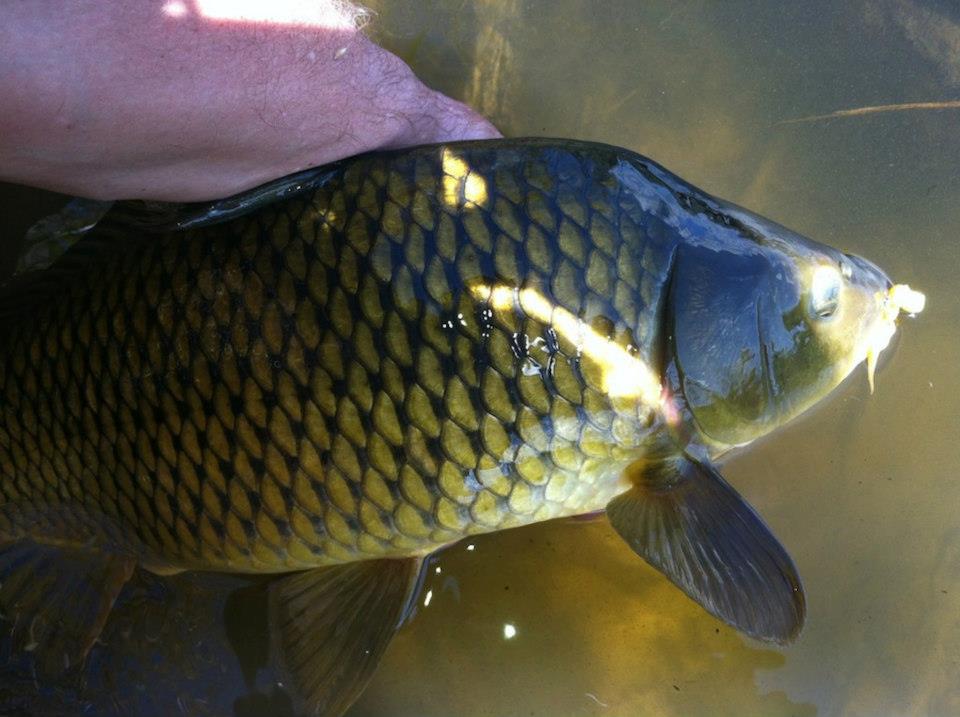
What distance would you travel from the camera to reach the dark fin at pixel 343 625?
165 cm

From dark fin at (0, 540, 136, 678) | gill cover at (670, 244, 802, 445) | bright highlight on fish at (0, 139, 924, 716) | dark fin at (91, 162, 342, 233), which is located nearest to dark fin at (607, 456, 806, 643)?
bright highlight on fish at (0, 139, 924, 716)

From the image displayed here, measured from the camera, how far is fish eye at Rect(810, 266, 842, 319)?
4.78 feet

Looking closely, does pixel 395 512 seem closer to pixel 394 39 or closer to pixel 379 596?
pixel 379 596

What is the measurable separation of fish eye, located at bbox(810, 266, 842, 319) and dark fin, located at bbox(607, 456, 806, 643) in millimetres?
330

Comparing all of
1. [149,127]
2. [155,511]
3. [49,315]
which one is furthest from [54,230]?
[155,511]

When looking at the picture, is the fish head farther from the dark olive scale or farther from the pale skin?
A: the pale skin

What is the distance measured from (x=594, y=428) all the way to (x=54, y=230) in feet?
3.66

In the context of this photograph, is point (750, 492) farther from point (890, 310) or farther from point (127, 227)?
point (127, 227)

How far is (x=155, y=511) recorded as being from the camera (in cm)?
157

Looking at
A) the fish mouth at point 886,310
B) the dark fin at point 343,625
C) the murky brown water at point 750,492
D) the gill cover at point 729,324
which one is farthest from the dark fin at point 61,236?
the fish mouth at point 886,310

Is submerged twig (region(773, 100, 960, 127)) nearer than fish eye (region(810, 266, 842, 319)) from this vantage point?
No

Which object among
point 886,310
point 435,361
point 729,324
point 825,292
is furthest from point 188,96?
point 886,310

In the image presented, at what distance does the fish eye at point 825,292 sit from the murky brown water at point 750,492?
46 centimetres

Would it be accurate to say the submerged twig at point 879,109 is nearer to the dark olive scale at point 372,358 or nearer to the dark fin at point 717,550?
the dark olive scale at point 372,358
